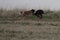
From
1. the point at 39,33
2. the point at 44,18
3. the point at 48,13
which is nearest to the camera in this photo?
the point at 39,33

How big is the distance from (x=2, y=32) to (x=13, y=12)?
12.8 feet

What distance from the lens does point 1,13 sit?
35.9 ft

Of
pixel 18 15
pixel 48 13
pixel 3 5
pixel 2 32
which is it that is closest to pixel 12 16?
pixel 18 15

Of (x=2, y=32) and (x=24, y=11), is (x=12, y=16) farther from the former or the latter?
(x=2, y=32)

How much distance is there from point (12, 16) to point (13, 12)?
0.37 metres

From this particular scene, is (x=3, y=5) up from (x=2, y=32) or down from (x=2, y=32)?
up

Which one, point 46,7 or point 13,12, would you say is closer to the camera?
point 13,12

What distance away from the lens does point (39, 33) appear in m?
7.12

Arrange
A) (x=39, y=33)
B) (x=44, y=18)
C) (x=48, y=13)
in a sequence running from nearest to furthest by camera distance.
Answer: (x=39, y=33) → (x=44, y=18) → (x=48, y=13)

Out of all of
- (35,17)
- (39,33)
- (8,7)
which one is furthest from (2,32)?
(8,7)

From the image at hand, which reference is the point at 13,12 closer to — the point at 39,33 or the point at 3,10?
the point at 3,10

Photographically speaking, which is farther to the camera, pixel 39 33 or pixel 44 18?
pixel 44 18

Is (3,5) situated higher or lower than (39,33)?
higher

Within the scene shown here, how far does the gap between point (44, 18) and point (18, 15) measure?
137 cm
